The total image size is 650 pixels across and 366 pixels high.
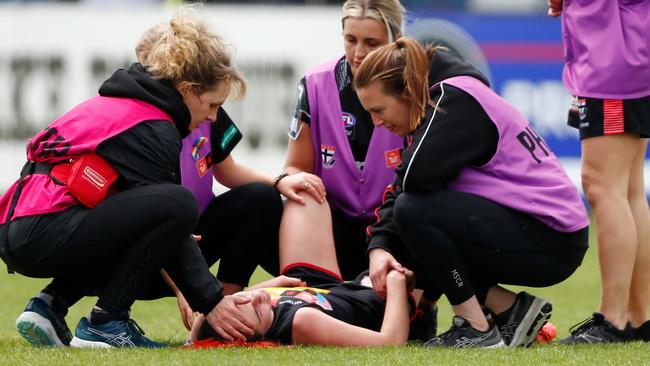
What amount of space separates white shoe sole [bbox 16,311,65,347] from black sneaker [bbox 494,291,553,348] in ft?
4.69

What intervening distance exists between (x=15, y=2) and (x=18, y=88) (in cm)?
80

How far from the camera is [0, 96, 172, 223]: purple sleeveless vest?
380 cm

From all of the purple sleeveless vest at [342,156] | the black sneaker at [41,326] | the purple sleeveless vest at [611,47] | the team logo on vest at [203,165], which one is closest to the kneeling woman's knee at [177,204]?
the black sneaker at [41,326]

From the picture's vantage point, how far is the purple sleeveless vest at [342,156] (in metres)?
4.72

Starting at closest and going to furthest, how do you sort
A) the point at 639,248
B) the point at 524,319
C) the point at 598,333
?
the point at 524,319 → the point at 598,333 → the point at 639,248

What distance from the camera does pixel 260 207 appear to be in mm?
4484

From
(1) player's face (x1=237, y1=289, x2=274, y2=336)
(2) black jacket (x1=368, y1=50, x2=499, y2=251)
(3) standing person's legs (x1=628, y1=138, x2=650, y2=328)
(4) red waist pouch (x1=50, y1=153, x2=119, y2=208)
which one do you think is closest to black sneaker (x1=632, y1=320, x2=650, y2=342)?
(3) standing person's legs (x1=628, y1=138, x2=650, y2=328)

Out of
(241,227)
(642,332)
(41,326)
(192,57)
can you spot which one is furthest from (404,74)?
(41,326)

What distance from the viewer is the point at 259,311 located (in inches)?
156

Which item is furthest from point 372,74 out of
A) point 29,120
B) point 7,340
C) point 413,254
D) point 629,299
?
point 29,120

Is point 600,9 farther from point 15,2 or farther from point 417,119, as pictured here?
point 15,2

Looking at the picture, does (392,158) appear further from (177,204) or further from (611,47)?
(177,204)

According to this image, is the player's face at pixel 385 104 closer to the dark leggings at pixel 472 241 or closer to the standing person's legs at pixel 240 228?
the dark leggings at pixel 472 241

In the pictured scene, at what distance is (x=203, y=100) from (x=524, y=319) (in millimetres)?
1246
